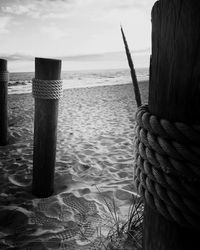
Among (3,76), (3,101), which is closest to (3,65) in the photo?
(3,76)

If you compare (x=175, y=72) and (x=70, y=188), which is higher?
(x=175, y=72)

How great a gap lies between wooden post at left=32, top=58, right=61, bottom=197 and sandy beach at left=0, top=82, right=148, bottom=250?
0.16m

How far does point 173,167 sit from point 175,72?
0.76 ft

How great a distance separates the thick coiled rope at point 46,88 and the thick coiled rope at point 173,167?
1.63 metres

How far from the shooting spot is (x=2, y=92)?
3.81m

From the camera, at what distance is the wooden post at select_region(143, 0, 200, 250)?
0.59 m

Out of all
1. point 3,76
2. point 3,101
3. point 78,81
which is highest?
point 78,81

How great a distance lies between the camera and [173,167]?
0.64m

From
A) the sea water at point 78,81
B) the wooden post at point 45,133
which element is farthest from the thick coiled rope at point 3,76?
the sea water at point 78,81

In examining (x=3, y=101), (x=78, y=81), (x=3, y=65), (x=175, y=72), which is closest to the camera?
(x=175, y=72)

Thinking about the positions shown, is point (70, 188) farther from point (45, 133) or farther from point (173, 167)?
point (173, 167)

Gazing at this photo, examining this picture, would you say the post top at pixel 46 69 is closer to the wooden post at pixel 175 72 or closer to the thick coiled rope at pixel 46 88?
the thick coiled rope at pixel 46 88

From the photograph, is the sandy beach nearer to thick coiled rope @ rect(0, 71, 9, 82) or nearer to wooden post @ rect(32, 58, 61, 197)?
wooden post @ rect(32, 58, 61, 197)

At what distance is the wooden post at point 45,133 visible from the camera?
2.24 meters
